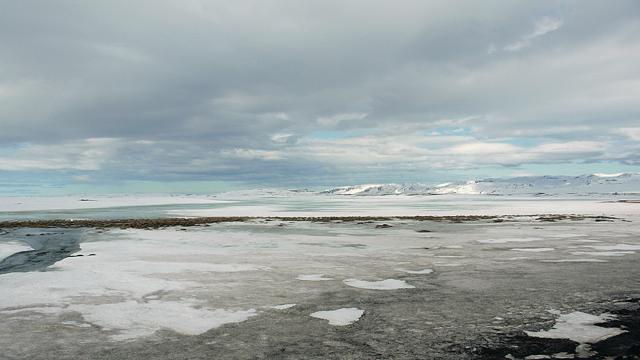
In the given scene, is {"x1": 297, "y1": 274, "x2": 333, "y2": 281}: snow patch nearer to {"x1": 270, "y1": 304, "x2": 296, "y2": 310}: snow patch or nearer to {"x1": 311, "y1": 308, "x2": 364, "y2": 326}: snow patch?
{"x1": 270, "y1": 304, "x2": 296, "y2": 310}: snow patch

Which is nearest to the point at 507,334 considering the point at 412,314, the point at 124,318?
the point at 412,314

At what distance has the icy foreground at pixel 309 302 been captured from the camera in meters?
7.92

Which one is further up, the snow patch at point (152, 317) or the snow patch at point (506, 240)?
the snow patch at point (506, 240)

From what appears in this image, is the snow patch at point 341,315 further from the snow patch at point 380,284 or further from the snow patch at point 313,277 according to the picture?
the snow patch at point 313,277

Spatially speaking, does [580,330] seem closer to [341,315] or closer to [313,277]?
[341,315]

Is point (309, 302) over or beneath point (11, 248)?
beneath

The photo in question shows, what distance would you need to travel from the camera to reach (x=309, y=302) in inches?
439

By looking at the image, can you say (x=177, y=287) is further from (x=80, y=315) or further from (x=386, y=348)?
(x=386, y=348)

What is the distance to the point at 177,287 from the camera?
12.9m

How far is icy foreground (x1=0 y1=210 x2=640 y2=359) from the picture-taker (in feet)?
26.0

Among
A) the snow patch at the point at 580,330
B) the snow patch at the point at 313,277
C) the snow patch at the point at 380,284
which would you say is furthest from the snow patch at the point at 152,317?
the snow patch at the point at 580,330

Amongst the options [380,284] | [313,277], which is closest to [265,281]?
[313,277]

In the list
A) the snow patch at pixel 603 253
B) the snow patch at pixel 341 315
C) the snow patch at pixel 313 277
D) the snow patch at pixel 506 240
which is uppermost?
the snow patch at pixel 506 240

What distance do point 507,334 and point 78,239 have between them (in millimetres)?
26730
